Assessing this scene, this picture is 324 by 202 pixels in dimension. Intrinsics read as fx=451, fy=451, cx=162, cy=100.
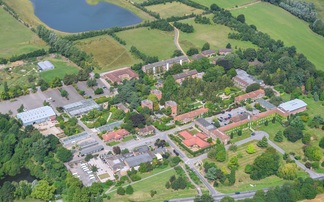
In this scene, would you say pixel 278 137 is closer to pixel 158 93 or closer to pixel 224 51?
pixel 158 93

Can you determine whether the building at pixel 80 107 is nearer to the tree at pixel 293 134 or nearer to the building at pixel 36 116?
the building at pixel 36 116

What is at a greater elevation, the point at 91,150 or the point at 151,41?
the point at 151,41

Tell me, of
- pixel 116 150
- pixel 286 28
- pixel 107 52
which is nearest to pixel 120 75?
pixel 107 52

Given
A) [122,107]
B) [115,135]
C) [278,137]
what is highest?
[278,137]

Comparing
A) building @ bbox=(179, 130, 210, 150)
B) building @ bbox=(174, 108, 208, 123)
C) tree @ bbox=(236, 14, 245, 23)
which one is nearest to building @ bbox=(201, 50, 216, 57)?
tree @ bbox=(236, 14, 245, 23)

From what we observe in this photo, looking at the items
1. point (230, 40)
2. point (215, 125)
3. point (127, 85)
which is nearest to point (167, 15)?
point (230, 40)

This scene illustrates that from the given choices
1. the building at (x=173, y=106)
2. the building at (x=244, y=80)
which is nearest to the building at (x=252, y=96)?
the building at (x=244, y=80)

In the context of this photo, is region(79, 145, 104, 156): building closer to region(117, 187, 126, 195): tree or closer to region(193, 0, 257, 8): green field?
region(117, 187, 126, 195): tree
